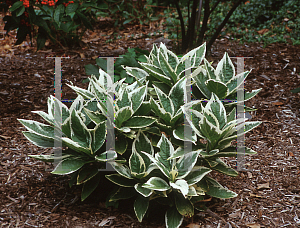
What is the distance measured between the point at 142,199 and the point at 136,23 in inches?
162

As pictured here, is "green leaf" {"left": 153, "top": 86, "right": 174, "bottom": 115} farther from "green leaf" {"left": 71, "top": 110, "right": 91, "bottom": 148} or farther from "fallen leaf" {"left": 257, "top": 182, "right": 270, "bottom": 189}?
"fallen leaf" {"left": 257, "top": 182, "right": 270, "bottom": 189}

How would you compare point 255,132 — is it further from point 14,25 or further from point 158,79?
point 14,25

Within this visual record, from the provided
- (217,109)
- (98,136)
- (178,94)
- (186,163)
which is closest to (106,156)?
(98,136)

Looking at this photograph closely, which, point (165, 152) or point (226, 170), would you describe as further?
point (226, 170)

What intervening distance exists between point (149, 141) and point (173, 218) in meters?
0.46

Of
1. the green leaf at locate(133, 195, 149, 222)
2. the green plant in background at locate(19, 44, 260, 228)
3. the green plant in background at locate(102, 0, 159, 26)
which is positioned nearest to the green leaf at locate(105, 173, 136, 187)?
the green plant in background at locate(19, 44, 260, 228)

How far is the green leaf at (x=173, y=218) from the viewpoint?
1748mm

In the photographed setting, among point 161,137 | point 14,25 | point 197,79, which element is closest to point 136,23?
point 14,25

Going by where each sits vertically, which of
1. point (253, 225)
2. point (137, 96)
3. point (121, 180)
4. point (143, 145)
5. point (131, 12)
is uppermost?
point (131, 12)

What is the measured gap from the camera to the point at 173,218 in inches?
70.1

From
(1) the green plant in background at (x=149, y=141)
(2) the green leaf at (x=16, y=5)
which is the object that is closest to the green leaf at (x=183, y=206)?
(1) the green plant in background at (x=149, y=141)

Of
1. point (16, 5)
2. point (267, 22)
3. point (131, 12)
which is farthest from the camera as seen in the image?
point (131, 12)

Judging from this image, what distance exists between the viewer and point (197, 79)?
203 cm

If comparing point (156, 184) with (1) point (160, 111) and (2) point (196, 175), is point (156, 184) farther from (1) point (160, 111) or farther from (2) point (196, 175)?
(1) point (160, 111)
